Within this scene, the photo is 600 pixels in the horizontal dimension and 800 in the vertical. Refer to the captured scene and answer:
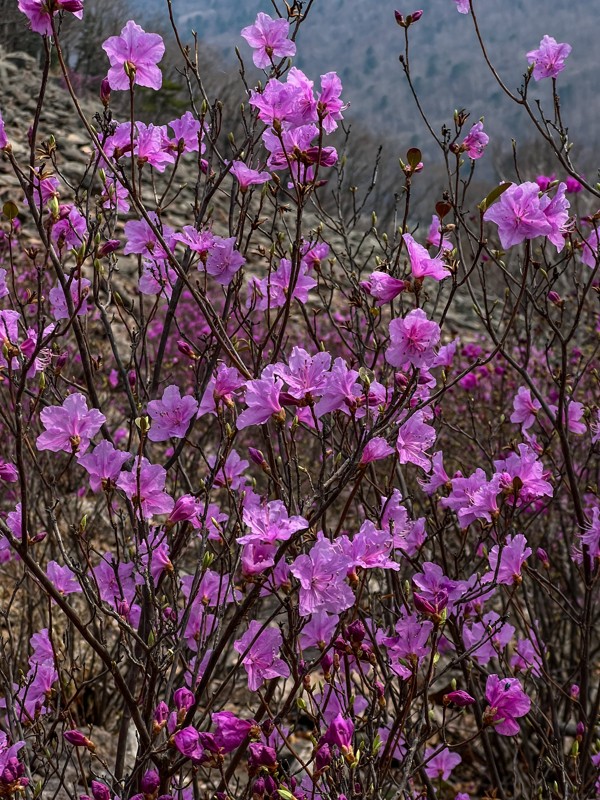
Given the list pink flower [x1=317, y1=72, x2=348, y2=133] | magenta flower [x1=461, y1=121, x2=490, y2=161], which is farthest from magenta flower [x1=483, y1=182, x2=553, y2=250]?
magenta flower [x1=461, y1=121, x2=490, y2=161]

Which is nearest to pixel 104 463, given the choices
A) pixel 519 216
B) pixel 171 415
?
pixel 171 415

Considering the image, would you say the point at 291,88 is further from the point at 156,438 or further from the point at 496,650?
the point at 496,650

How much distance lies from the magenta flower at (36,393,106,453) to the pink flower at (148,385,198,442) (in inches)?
7.6

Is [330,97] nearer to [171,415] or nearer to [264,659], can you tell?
[171,415]

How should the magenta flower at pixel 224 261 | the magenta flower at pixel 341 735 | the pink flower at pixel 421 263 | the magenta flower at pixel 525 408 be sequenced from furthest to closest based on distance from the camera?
1. the magenta flower at pixel 525 408
2. the magenta flower at pixel 224 261
3. the pink flower at pixel 421 263
4. the magenta flower at pixel 341 735

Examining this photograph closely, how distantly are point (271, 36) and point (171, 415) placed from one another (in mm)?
1179

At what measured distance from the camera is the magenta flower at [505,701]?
1655 mm

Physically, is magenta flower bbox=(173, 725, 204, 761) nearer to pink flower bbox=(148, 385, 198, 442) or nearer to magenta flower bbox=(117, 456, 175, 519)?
magenta flower bbox=(117, 456, 175, 519)

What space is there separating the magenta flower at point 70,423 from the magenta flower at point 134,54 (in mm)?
791

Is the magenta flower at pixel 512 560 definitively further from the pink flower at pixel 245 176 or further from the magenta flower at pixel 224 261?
the pink flower at pixel 245 176

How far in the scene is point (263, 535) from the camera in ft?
4.87

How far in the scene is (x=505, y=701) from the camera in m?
1.67

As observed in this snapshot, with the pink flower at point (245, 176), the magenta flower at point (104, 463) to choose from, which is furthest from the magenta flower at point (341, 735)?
the pink flower at point (245, 176)

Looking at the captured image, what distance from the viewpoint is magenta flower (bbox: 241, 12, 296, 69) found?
2150mm
